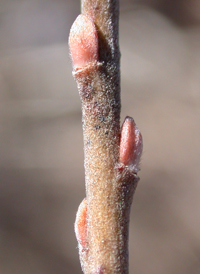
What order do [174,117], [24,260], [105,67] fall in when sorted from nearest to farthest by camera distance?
[105,67]
[24,260]
[174,117]

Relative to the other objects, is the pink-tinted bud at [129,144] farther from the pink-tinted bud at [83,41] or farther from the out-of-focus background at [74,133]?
the out-of-focus background at [74,133]

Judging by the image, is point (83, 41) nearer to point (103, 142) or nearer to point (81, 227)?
point (103, 142)

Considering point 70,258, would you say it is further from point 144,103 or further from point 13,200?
point 144,103

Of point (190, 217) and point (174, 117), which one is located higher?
A: point (174, 117)

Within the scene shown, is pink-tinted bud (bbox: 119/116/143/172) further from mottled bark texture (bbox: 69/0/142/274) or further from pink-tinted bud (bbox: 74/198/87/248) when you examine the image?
pink-tinted bud (bbox: 74/198/87/248)

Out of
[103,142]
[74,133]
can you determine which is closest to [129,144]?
[103,142]

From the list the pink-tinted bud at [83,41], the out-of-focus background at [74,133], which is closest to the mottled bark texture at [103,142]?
the pink-tinted bud at [83,41]

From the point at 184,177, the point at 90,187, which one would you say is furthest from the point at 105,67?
the point at 184,177
